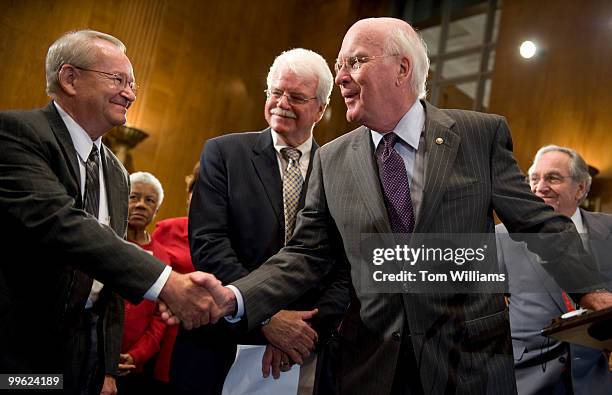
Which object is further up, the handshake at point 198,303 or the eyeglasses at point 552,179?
the eyeglasses at point 552,179

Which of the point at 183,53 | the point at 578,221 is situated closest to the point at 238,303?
the point at 578,221

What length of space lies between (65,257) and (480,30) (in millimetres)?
8282

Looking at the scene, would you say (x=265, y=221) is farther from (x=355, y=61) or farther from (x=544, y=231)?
(x=544, y=231)

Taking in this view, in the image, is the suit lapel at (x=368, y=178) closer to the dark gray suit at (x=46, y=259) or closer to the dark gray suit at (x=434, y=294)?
the dark gray suit at (x=434, y=294)

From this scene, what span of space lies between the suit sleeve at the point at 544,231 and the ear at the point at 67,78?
147 centimetres

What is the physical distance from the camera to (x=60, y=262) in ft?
6.14

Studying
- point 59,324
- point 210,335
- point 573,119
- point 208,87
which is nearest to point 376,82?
point 210,335

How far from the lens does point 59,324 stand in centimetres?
188

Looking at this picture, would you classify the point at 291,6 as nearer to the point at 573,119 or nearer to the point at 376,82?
the point at 573,119

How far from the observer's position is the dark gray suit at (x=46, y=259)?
5.87 feet

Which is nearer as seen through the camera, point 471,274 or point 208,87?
point 471,274

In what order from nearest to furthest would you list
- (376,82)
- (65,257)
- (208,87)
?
Result: (65,257) < (376,82) < (208,87)

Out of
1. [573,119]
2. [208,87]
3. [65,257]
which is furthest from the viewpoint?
[208,87]

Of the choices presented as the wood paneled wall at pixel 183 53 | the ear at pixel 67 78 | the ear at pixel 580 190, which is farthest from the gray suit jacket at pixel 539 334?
the wood paneled wall at pixel 183 53
